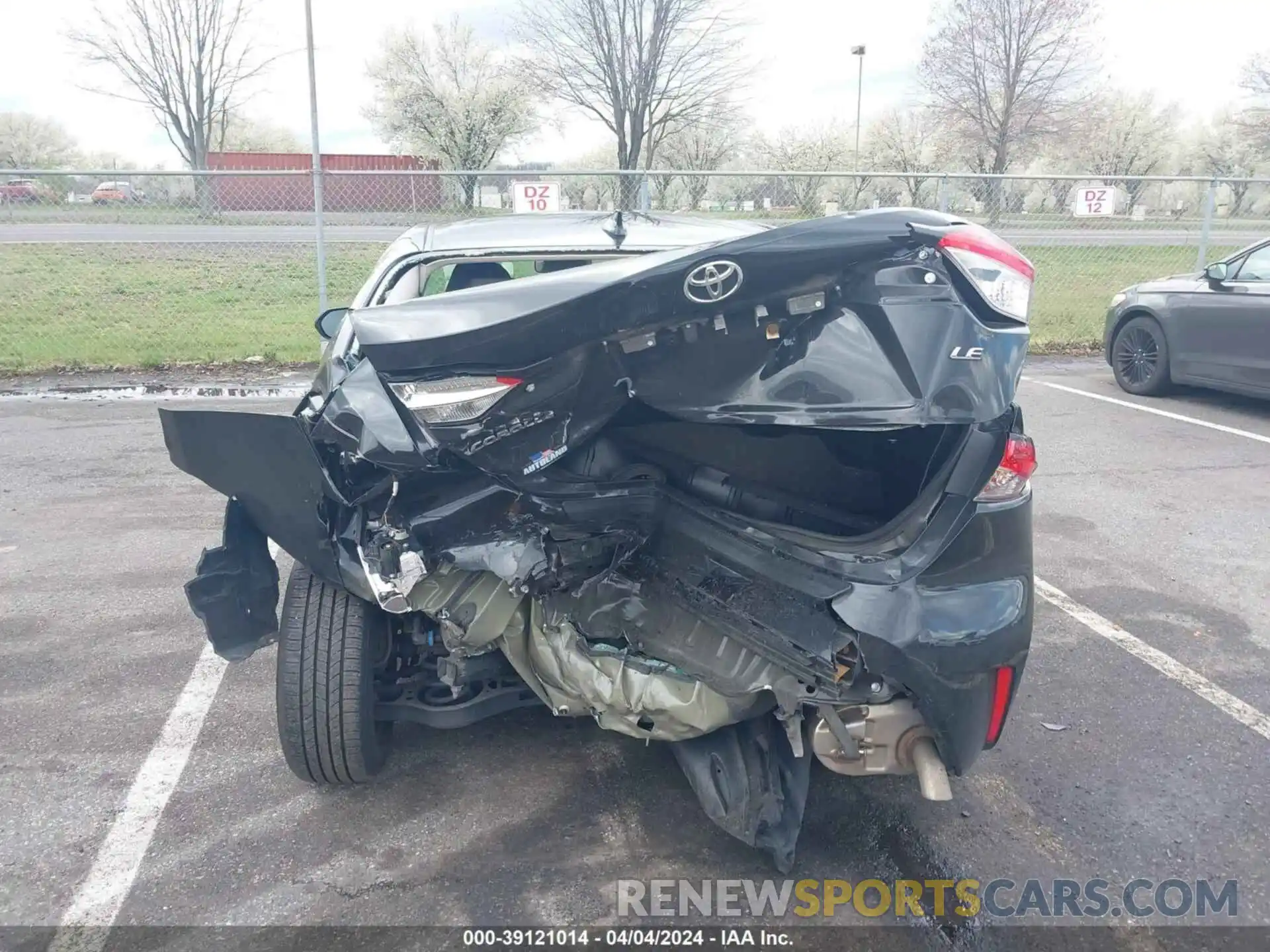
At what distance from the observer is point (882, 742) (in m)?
2.32

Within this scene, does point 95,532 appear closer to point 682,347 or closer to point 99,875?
point 99,875

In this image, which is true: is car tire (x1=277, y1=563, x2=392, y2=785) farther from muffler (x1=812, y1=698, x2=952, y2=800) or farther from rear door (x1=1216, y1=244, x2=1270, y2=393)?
rear door (x1=1216, y1=244, x2=1270, y2=393)

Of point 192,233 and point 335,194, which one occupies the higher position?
point 335,194

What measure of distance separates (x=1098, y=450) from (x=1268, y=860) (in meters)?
4.56

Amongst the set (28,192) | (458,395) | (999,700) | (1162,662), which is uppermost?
(28,192)

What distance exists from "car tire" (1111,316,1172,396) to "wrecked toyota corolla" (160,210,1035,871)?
6790mm

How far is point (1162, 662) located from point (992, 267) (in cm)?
235

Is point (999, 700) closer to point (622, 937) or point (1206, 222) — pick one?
point (622, 937)

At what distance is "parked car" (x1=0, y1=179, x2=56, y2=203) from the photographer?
10.3 meters

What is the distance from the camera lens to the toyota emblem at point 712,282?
1.93 meters

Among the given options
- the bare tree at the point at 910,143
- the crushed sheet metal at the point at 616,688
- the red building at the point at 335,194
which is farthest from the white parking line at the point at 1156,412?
the bare tree at the point at 910,143

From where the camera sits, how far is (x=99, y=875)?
8.11 feet

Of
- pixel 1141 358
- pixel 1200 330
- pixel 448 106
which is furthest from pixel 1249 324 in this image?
pixel 448 106

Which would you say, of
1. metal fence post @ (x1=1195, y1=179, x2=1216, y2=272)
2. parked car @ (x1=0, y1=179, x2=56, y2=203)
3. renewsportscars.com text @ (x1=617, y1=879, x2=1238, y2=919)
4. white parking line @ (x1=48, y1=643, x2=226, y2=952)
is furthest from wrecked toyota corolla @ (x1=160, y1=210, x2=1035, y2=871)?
metal fence post @ (x1=1195, y1=179, x2=1216, y2=272)
